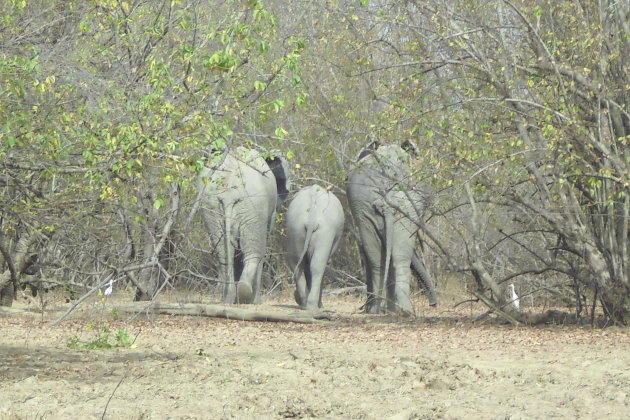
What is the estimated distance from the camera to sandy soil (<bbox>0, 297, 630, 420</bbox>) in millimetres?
8312

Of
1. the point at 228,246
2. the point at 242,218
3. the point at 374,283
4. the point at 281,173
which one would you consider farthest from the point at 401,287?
the point at 281,173

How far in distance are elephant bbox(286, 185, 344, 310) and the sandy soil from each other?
13.1 feet

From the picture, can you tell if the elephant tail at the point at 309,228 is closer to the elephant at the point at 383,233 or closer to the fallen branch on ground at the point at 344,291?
the elephant at the point at 383,233

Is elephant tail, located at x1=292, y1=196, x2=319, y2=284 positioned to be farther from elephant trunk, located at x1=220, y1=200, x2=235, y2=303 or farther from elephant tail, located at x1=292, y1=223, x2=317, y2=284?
elephant trunk, located at x1=220, y1=200, x2=235, y2=303

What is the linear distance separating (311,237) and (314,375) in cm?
778

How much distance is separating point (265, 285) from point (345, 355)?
1366 centimetres

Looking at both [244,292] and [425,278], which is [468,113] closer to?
[244,292]

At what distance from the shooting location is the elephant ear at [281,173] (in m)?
18.9

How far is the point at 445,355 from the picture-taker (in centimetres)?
1088

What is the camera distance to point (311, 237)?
17.3 metres

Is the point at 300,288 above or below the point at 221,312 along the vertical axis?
above

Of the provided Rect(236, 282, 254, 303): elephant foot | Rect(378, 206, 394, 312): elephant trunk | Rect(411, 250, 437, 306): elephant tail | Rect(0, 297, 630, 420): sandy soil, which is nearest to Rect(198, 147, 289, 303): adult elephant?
Rect(236, 282, 254, 303): elephant foot

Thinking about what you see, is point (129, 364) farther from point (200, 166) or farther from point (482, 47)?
point (482, 47)

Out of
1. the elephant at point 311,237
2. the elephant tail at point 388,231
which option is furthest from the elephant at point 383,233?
the elephant at point 311,237
